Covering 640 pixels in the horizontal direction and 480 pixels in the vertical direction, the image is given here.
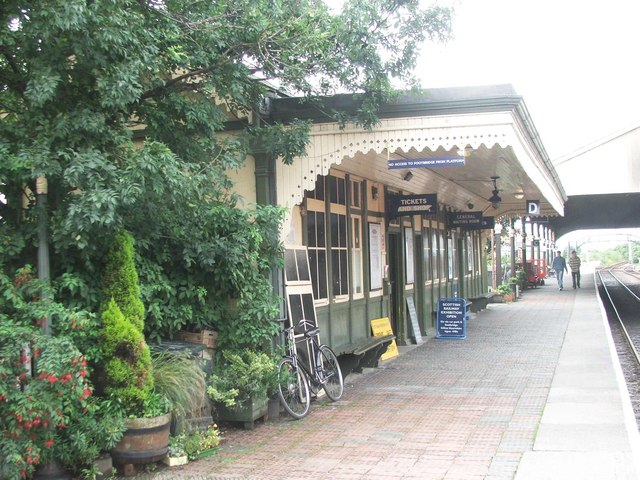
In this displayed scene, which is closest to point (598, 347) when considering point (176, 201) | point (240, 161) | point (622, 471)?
point (622, 471)

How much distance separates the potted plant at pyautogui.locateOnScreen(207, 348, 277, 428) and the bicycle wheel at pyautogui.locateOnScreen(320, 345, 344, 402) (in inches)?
45.3

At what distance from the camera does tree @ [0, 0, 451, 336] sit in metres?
5.20

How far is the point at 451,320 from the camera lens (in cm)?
1410

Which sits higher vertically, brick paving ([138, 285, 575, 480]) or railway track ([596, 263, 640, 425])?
brick paving ([138, 285, 575, 480])

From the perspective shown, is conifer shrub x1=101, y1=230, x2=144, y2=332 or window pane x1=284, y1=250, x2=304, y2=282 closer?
conifer shrub x1=101, y1=230, x2=144, y2=332

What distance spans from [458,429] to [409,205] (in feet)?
20.4

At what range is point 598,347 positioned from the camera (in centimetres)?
1212

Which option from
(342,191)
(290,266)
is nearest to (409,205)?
(342,191)

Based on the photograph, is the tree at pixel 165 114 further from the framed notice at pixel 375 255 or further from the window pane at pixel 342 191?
the framed notice at pixel 375 255

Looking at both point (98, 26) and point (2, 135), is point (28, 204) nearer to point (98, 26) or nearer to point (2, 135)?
point (2, 135)

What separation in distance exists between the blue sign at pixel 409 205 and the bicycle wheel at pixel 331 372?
476cm

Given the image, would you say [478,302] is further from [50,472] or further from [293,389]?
[50,472]

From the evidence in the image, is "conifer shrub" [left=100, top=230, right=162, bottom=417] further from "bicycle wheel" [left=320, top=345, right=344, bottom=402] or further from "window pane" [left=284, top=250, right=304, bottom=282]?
"bicycle wheel" [left=320, top=345, right=344, bottom=402]

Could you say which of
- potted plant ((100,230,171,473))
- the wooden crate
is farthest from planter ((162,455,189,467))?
the wooden crate
